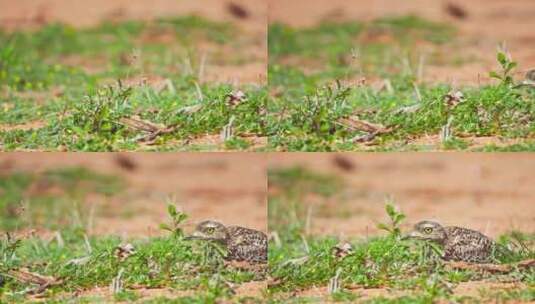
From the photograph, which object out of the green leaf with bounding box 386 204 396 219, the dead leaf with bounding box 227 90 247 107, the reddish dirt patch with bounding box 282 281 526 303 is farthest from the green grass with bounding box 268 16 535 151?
the reddish dirt patch with bounding box 282 281 526 303

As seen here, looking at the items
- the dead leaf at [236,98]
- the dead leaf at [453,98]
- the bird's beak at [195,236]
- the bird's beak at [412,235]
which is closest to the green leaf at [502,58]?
the dead leaf at [453,98]

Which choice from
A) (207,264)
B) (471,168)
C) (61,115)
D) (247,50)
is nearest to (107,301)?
(207,264)

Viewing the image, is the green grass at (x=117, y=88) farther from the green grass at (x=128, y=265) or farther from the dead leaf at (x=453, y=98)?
the dead leaf at (x=453, y=98)

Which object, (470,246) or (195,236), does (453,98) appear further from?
(195,236)

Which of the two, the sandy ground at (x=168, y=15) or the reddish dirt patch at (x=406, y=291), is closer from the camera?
the reddish dirt patch at (x=406, y=291)

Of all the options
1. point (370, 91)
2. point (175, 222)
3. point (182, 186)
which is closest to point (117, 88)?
point (182, 186)

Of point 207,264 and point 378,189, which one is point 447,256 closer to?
point 378,189
